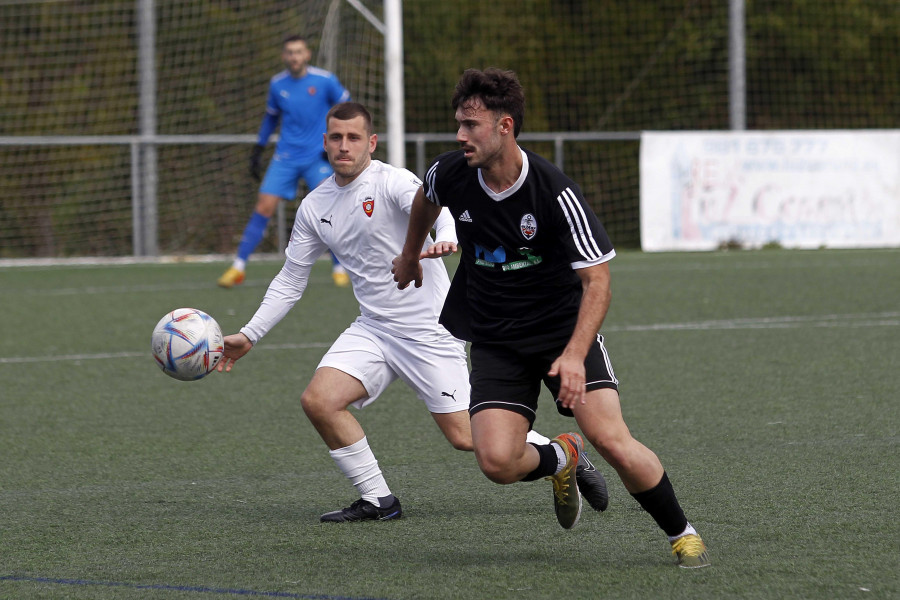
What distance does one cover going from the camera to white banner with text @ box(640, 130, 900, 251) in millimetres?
17953

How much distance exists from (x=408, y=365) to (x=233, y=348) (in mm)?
679

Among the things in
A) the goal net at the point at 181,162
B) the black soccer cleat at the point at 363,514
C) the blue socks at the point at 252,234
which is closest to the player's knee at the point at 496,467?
the black soccer cleat at the point at 363,514

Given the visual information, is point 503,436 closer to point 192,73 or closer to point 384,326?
point 384,326

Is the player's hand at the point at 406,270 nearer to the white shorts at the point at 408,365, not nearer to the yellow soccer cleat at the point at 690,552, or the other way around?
the white shorts at the point at 408,365

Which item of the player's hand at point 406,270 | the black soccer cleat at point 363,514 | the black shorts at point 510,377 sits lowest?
the black soccer cleat at point 363,514

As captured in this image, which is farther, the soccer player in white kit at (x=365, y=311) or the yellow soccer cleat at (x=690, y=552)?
the soccer player in white kit at (x=365, y=311)

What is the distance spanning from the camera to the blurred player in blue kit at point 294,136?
12820mm

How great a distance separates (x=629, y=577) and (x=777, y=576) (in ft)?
1.43

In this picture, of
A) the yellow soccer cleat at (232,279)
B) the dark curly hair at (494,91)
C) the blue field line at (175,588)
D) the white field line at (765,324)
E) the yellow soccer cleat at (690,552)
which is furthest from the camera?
the yellow soccer cleat at (232,279)

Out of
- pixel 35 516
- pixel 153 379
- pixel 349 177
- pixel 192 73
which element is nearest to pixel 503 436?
pixel 349 177

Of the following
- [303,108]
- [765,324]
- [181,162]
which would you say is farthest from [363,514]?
[181,162]

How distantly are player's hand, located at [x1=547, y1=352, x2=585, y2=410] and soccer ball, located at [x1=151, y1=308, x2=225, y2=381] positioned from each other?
1.58 m

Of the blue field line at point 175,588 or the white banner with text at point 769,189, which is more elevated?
the white banner with text at point 769,189

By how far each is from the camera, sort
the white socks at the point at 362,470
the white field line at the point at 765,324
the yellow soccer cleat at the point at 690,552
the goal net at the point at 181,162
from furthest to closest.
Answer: the goal net at the point at 181,162 → the white field line at the point at 765,324 → the white socks at the point at 362,470 → the yellow soccer cleat at the point at 690,552
